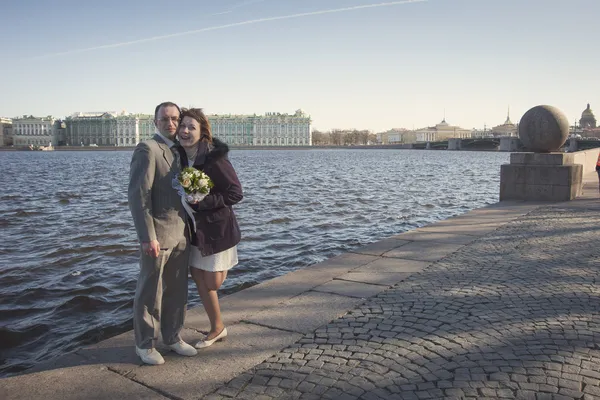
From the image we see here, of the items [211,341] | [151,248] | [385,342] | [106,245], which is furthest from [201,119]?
[106,245]

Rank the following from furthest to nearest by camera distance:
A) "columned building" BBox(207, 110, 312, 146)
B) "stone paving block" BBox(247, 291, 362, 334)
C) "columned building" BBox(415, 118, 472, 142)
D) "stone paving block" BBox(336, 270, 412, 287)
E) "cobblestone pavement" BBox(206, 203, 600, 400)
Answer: "columned building" BBox(415, 118, 472, 142)
"columned building" BBox(207, 110, 312, 146)
"stone paving block" BBox(336, 270, 412, 287)
"stone paving block" BBox(247, 291, 362, 334)
"cobblestone pavement" BBox(206, 203, 600, 400)

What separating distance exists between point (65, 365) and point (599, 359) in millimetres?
2913

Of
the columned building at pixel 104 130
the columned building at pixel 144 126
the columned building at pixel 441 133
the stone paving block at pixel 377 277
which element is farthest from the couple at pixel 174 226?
the columned building at pixel 441 133

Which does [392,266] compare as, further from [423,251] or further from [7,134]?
[7,134]

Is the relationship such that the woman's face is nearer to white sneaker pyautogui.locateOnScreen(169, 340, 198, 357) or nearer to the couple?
the couple

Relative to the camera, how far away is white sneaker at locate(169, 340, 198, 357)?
10.1 feet

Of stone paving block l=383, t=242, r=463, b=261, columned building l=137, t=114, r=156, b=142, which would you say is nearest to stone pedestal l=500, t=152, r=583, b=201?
stone paving block l=383, t=242, r=463, b=261

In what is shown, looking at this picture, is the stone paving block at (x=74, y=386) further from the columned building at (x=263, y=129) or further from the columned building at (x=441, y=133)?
the columned building at (x=441, y=133)

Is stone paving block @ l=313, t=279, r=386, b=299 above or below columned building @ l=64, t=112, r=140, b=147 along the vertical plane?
below

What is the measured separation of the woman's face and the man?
0.20 ft

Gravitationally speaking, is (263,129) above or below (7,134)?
above

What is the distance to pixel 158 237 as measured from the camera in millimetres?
2891

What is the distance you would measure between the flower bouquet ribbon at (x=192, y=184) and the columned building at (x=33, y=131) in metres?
147

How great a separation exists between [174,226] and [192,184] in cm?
30
